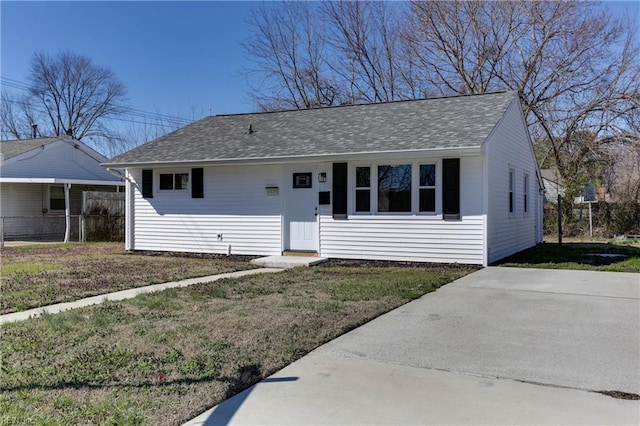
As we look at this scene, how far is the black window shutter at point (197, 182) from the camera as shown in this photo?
45.6ft

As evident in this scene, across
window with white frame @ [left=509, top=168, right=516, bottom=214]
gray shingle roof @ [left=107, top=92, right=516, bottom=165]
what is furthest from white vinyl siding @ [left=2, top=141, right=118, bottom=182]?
window with white frame @ [left=509, top=168, right=516, bottom=214]

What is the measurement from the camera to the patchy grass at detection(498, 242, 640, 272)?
11119 mm

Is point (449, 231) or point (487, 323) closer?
point (487, 323)

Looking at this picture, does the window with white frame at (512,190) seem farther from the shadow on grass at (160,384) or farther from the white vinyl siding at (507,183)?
the shadow on grass at (160,384)

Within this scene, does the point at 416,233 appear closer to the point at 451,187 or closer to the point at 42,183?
the point at 451,187

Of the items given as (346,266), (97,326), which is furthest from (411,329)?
(346,266)

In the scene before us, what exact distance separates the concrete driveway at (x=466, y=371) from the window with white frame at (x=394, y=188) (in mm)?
4658

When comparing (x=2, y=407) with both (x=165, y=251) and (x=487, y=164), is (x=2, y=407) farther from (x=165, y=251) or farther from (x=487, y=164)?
(x=165, y=251)

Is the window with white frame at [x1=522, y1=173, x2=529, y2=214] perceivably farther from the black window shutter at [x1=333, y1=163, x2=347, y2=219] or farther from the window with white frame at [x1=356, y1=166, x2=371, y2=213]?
the black window shutter at [x1=333, y1=163, x2=347, y2=219]

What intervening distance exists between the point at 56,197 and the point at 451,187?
743 inches

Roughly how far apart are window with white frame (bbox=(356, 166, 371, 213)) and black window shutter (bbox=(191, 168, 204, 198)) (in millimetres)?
4519

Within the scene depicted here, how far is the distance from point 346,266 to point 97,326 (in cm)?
656

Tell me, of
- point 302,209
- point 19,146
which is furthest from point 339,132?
point 19,146

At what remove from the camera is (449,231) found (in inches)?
441
